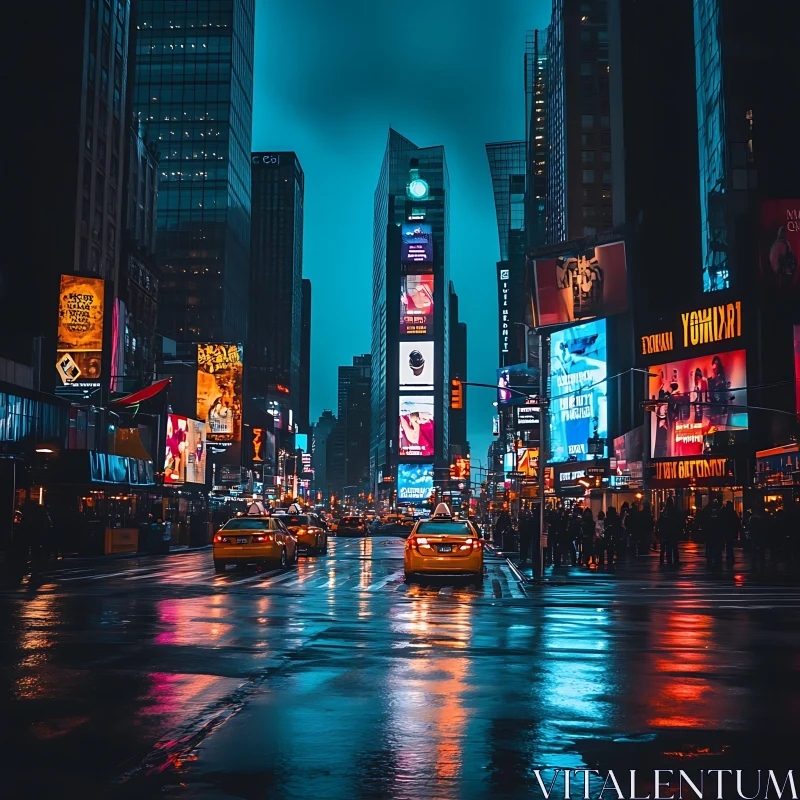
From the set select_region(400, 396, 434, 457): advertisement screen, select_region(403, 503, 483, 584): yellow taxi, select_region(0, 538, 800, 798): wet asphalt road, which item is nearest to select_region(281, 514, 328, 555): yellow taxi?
select_region(403, 503, 483, 584): yellow taxi

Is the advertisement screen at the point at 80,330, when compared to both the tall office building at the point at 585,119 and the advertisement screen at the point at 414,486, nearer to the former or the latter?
the tall office building at the point at 585,119

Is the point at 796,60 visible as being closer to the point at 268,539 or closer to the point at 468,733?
the point at 268,539

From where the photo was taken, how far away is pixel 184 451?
82.2 meters

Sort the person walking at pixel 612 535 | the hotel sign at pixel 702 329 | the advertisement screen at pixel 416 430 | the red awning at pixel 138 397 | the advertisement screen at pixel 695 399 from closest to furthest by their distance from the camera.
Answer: the person walking at pixel 612 535
the red awning at pixel 138 397
the advertisement screen at pixel 695 399
the hotel sign at pixel 702 329
the advertisement screen at pixel 416 430

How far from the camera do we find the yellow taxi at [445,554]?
24141mm

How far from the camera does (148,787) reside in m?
6.17

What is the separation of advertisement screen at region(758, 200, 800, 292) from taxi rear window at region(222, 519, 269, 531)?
40.7 m

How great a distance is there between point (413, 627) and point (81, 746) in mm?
8487

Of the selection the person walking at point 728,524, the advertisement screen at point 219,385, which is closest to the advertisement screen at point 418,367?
the advertisement screen at point 219,385

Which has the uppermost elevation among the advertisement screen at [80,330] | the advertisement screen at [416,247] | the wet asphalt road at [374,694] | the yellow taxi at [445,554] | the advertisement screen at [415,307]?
the advertisement screen at [416,247]

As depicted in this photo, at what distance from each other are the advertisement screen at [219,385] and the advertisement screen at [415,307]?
294ft

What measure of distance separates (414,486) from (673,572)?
155724 millimetres

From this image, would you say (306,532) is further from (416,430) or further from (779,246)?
(416,430)

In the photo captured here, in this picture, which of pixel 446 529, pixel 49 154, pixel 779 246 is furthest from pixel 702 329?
pixel 446 529
